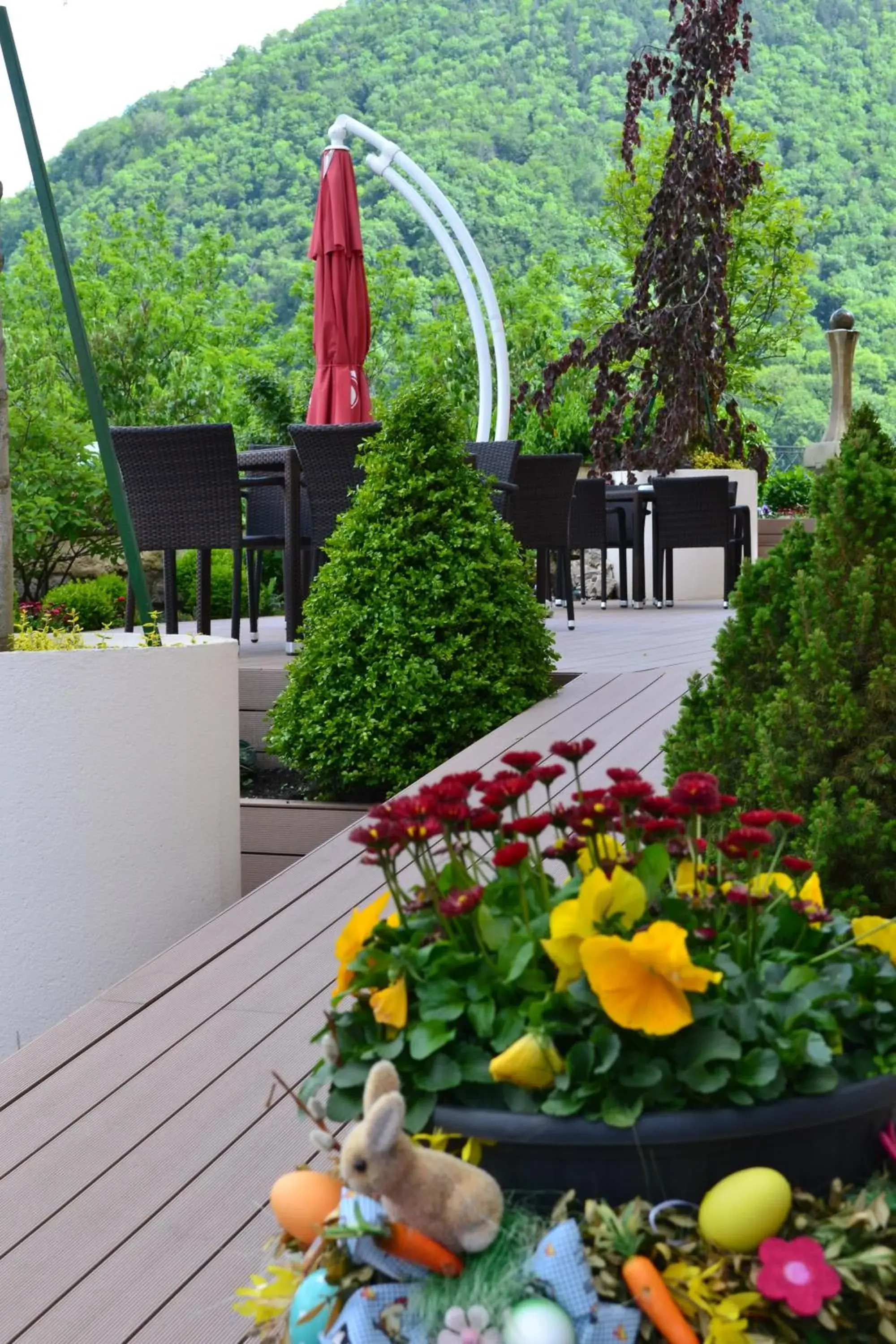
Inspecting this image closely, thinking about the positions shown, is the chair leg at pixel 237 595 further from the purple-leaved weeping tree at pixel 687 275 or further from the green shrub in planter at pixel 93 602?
the purple-leaved weeping tree at pixel 687 275

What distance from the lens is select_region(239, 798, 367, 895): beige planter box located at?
4035 millimetres

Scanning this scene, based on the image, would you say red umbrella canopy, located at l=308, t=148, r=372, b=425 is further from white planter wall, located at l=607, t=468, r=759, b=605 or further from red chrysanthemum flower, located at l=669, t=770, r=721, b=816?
red chrysanthemum flower, located at l=669, t=770, r=721, b=816

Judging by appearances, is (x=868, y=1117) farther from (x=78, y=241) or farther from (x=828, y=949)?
(x=78, y=241)

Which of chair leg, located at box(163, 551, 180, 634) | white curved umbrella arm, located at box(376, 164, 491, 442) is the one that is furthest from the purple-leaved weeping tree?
chair leg, located at box(163, 551, 180, 634)

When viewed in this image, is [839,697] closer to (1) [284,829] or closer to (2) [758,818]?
(2) [758,818]

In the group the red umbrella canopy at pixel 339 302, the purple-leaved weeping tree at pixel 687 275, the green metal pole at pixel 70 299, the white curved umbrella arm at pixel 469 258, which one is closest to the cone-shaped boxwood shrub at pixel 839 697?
the green metal pole at pixel 70 299

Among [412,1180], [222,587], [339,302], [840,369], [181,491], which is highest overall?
[339,302]

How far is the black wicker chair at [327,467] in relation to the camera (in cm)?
534

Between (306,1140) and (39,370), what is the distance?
24.7m

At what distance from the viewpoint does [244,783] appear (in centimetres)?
460

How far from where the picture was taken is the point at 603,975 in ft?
3.02

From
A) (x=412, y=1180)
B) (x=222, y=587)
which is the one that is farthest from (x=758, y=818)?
(x=222, y=587)

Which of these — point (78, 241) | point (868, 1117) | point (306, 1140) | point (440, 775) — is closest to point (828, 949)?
point (868, 1117)

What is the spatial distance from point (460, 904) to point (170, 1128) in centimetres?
103
